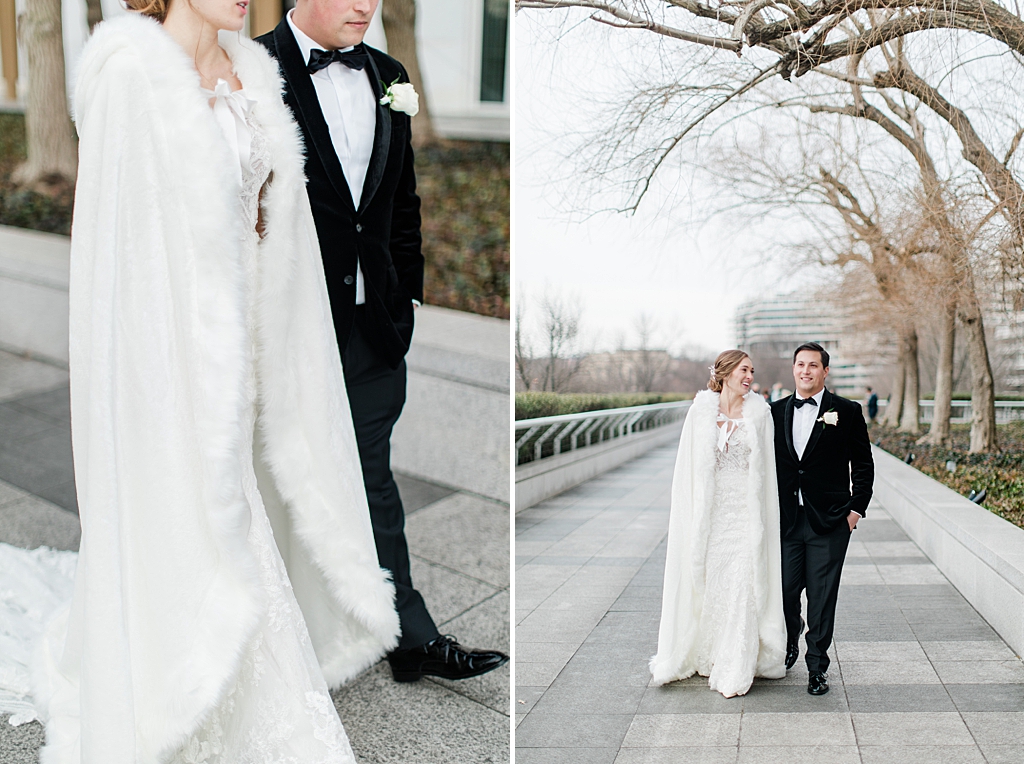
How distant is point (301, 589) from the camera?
304 centimetres

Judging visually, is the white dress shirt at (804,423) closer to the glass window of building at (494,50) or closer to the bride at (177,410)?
the bride at (177,410)

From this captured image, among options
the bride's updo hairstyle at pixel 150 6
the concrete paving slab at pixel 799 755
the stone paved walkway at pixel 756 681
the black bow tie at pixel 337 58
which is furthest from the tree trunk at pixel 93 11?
the concrete paving slab at pixel 799 755

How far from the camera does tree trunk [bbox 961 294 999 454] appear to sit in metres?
2.63

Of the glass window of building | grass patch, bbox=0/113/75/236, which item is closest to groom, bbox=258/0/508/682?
grass patch, bbox=0/113/75/236

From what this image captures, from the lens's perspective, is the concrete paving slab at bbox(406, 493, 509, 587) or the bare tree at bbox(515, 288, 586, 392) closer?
the bare tree at bbox(515, 288, 586, 392)

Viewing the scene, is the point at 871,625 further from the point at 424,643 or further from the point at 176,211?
the point at 176,211

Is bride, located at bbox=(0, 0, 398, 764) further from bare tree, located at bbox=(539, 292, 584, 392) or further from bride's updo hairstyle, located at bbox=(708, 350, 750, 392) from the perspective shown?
bride's updo hairstyle, located at bbox=(708, 350, 750, 392)

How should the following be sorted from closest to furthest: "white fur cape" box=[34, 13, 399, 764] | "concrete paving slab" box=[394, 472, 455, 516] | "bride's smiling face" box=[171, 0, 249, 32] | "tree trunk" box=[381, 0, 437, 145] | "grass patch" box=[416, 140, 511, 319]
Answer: "white fur cape" box=[34, 13, 399, 764] → "bride's smiling face" box=[171, 0, 249, 32] → "concrete paving slab" box=[394, 472, 455, 516] → "grass patch" box=[416, 140, 511, 319] → "tree trunk" box=[381, 0, 437, 145]

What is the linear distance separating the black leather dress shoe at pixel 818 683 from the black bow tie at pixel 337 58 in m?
2.25

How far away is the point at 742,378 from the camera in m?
2.85

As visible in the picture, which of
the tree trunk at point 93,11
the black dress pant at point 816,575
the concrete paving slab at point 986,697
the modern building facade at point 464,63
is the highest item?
the modern building facade at point 464,63

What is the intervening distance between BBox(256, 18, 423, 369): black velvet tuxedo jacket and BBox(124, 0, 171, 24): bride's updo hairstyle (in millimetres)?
405

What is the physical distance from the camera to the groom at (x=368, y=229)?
2.75m

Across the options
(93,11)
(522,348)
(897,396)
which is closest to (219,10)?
(522,348)
